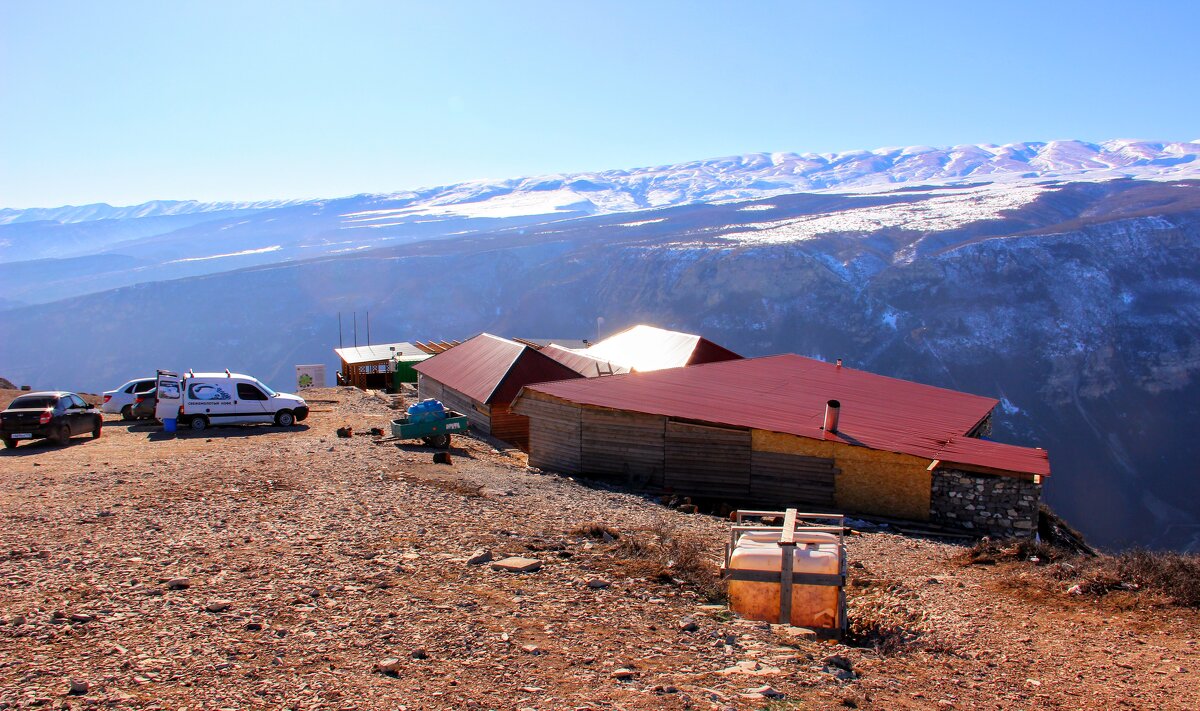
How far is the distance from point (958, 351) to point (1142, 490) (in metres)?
27.8

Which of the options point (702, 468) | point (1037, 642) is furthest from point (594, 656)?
point (702, 468)

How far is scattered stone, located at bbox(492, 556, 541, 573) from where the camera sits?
9672 millimetres

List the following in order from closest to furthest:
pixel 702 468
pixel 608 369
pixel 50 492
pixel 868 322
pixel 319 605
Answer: pixel 319 605 → pixel 50 492 → pixel 702 468 → pixel 608 369 → pixel 868 322

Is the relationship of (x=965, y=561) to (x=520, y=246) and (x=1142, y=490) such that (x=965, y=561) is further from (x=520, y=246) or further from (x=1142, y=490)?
(x=520, y=246)

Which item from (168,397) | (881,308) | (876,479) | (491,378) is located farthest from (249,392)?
(881,308)

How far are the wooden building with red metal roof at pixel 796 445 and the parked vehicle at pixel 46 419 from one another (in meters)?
12.3

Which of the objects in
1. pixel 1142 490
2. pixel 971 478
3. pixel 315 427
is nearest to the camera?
pixel 971 478

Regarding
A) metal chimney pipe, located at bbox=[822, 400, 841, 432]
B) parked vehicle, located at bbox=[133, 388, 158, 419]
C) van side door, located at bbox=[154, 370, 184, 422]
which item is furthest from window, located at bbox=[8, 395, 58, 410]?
Result: metal chimney pipe, located at bbox=[822, 400, 841, 432]

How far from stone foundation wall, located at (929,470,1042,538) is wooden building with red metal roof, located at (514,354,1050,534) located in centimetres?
A: 2

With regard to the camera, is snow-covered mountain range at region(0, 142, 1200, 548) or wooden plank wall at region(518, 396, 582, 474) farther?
snow-covered mountain range at region(0, 142, 1200, 548)

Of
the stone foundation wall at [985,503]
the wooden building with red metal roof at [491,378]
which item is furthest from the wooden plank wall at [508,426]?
the stone foundation wall at [985,503]

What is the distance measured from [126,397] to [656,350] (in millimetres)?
21784

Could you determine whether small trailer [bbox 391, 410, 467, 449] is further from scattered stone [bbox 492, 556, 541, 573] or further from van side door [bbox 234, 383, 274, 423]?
scattered stone [bbox 492, 556, 541, 573]

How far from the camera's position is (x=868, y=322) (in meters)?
107
